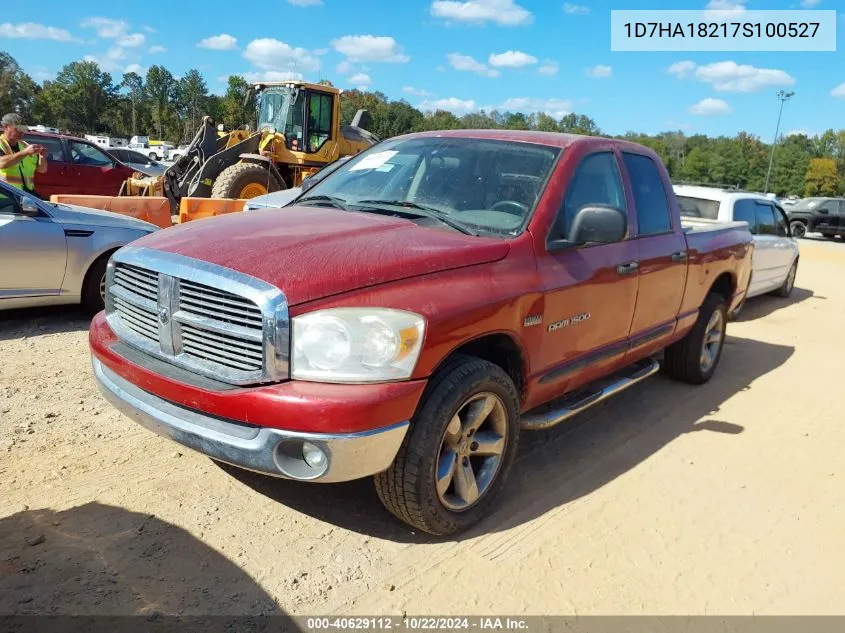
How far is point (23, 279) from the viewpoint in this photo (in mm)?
5762

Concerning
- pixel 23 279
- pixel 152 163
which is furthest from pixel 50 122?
pixel 23 279

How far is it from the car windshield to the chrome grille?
1.23 metres

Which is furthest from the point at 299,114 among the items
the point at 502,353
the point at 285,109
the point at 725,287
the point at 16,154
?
the point at 502,353

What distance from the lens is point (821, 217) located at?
26.4 m

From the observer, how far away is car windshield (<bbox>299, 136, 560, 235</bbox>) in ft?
11.7

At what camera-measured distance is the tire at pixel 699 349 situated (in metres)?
5.54

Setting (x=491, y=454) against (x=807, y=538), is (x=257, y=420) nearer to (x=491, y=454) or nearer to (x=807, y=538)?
(x=491, y=454)

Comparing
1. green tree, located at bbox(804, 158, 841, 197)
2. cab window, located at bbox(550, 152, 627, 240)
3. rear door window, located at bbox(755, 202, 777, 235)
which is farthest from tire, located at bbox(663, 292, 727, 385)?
green tree, located at bbox(804, 158, 841, 197)

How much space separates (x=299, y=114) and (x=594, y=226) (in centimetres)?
1137

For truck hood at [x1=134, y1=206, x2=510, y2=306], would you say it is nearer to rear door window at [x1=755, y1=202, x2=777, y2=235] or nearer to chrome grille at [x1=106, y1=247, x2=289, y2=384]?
chrome grille at [x1=106, y1=247, x2=289, y2=384]

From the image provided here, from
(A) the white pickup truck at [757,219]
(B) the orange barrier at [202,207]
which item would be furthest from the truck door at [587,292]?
(B) the orange barrier at [202,207]

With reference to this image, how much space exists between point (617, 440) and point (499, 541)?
Answer: 1.64 meters

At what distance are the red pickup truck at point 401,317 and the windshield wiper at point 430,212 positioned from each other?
0.01m

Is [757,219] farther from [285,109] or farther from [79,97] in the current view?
[79,97]
